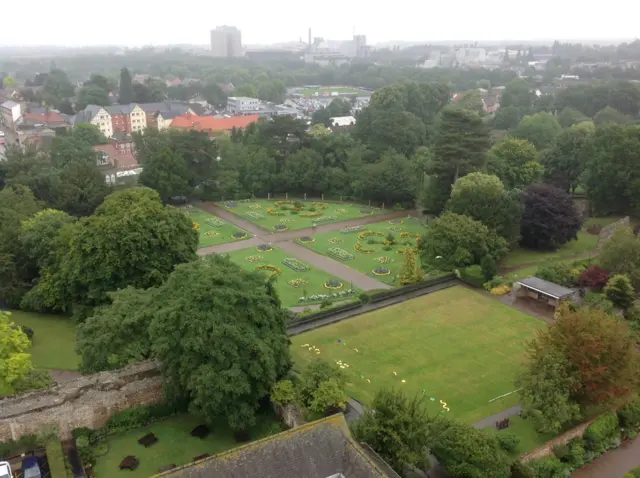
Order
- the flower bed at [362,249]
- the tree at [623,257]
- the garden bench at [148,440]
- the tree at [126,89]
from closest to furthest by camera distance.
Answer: the garden bench at [148,440], the tree at [623,257], the flower bed at [362,249], the tree at [126,89]

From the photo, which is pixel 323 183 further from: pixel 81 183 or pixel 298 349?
pixel 298 349

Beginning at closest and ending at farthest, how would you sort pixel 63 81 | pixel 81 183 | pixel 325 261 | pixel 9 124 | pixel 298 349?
pixel 298 349, pixel 325 261, pixel 81 183, pixel 9 124, pixel 63 81

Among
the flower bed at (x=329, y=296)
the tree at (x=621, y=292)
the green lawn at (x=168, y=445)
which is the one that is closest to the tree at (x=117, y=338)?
the green lawn at (x=168, y=445)

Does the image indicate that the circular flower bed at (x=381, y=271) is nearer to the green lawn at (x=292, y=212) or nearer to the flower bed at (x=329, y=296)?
the flower bed at (x=329, y=296)

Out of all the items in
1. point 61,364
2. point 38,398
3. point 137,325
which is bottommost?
point 61,364

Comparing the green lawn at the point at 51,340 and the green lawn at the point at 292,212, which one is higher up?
the green lawn at the point at 292,212

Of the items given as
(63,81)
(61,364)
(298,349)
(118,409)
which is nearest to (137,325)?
(118,409)

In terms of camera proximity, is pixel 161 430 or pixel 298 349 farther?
pixel 298 349
